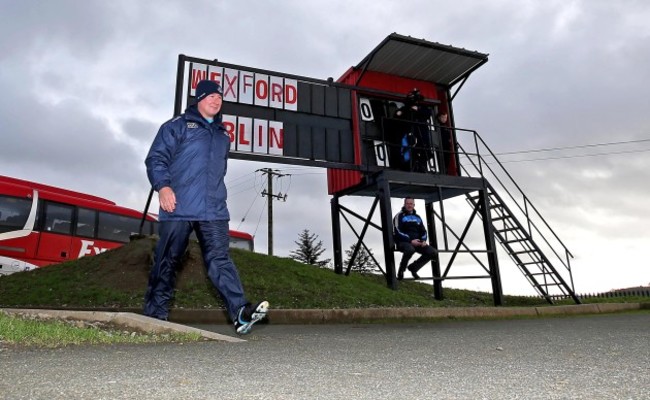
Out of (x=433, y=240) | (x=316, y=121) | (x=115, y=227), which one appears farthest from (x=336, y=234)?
(x=115, y=227)

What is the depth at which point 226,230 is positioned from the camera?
454cm

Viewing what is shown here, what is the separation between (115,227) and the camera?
17.5 meters

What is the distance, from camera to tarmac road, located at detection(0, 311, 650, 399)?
1.94 meters

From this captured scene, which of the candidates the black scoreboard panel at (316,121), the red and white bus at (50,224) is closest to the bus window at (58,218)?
the red and white bus at (50,224)

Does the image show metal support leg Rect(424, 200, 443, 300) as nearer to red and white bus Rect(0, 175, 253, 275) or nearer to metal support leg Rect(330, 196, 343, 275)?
metal support leg Rect(330, 196, 343, 275)

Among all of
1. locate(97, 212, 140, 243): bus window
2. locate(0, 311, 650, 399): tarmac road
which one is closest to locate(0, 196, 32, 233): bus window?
locate(97, 212, 140, 243): bus window

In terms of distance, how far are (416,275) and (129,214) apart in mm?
11699

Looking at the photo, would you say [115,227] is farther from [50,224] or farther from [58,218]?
[50,224]

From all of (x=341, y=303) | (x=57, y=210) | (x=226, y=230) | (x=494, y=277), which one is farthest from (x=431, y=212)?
(x=57, y=210)

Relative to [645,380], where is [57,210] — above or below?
above

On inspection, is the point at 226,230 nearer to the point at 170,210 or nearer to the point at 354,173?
the point at 170,210

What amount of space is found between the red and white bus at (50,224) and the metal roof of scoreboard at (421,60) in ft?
34.1

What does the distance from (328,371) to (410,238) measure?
9.26 metres

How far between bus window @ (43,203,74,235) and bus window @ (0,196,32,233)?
24.6 inches
